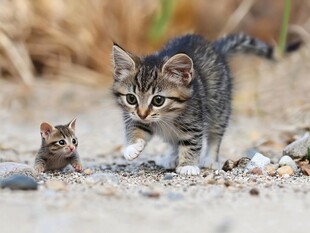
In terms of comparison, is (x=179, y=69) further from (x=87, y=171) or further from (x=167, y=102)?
(x=87, y=171)

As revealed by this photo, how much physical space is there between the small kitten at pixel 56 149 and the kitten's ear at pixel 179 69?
0.76 metres

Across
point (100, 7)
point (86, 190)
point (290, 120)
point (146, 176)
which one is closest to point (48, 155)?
point (146, 176)

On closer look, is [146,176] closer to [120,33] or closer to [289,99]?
[289,99]

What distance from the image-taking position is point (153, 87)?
4824 mm

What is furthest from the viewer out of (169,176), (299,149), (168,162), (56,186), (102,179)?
(168,162)

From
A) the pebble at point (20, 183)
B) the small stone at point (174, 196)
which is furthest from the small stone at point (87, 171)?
the small stone at point (174, 196)

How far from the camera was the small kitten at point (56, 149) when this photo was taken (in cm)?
483

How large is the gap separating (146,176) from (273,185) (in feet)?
2.92

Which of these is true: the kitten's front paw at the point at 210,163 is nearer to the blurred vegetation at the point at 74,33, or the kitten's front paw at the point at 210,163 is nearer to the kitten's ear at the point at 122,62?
the kitten's ear at the point at 122,62

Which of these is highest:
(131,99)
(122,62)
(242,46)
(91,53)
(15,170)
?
(91,53)

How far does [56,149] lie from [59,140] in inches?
2.5

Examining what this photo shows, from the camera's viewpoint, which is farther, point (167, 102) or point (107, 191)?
point (167, 102)

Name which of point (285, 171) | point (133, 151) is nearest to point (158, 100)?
point (133, 151)

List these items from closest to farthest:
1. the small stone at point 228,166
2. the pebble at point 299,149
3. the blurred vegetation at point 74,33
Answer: the small stone at point 228,166 < the pebble at point 299,149 < the blurred vegetation at point 74,33
